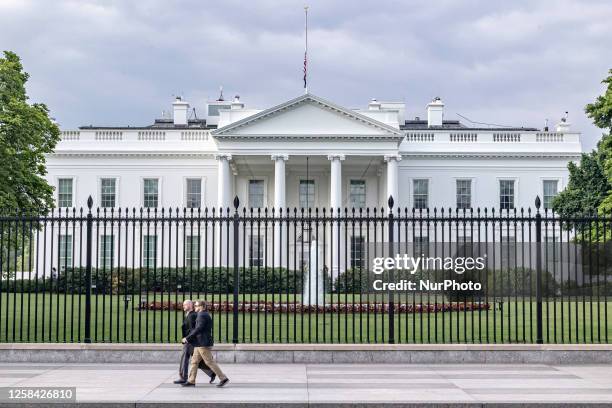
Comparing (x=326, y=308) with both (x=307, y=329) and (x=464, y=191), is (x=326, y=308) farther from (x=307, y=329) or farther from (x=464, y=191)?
(x=464, y=191)

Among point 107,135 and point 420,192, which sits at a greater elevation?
point 107,135

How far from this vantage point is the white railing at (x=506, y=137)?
53.8 metres

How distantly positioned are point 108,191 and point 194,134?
22.3ft

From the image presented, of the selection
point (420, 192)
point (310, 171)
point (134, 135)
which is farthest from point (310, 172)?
point (134, 135)

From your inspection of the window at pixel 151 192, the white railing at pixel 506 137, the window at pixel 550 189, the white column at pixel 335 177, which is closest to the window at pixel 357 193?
the white column at pixel 335 177

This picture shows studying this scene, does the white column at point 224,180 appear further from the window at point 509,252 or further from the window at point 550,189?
the window at point 550,189

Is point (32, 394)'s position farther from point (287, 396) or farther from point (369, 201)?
point (369, 201)

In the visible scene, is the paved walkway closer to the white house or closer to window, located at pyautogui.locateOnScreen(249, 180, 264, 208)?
the white house

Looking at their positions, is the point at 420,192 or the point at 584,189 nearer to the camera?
the point at 584,189

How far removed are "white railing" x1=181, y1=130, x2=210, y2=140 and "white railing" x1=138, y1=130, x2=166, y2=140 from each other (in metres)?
1.37

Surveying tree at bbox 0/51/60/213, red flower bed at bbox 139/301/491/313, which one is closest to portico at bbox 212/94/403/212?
tree at bbox 0/51/60/213

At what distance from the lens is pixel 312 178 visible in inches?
2103

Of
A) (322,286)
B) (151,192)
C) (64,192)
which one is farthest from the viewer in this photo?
(151,192)

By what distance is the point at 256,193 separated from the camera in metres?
53.5
